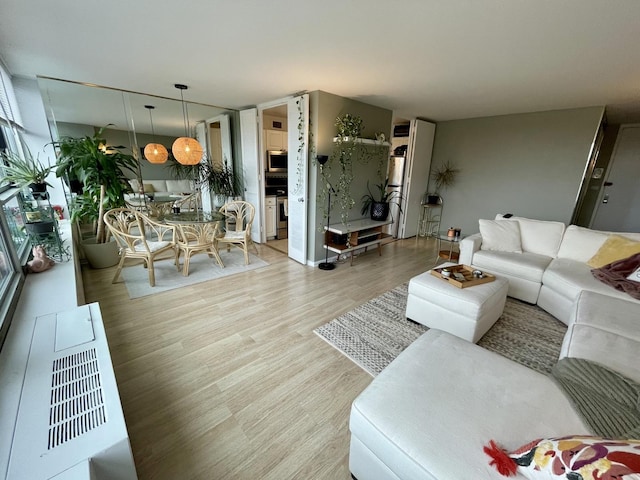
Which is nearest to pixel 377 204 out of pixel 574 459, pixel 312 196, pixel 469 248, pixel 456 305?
pixel 312 196

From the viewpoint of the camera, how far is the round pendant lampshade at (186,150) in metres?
3.22

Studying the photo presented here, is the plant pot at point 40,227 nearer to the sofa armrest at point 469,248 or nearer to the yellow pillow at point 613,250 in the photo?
the sofa armrest at point 469,248

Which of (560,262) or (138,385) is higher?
(560,262)

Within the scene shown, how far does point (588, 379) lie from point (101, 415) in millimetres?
2165

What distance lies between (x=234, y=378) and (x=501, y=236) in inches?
131

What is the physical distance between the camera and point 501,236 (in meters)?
3.20

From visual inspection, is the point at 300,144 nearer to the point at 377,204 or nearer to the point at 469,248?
the point at 377,204

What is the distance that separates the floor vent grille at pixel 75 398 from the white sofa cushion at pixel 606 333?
2.37 meters

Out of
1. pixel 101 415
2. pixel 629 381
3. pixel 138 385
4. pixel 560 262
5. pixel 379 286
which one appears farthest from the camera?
pixel 379 286

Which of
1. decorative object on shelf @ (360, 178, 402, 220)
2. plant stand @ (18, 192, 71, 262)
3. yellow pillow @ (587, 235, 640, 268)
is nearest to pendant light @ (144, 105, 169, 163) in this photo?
plant stand @ (18, 192, 71, 262)

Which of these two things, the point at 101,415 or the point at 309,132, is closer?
the point at 101,415

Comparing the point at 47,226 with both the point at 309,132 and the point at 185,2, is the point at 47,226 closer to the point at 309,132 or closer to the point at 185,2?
the point at 185,2

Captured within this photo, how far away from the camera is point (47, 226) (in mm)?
2312

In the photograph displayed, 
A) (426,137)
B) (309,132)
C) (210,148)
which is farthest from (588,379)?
(210,148)
